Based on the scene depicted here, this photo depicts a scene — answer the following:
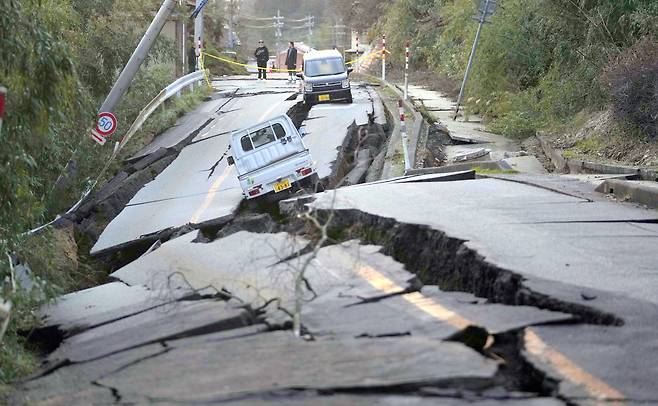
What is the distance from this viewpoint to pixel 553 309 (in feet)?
23.3

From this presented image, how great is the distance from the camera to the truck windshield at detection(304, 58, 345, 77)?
97.9 feet

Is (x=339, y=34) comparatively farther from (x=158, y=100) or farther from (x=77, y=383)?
(x=77, y=383)

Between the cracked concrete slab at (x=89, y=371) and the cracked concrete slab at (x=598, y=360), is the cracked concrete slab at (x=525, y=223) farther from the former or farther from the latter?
the cracked concrete slab at (x=89, y=371)

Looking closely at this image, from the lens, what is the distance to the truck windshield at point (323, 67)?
29.8m

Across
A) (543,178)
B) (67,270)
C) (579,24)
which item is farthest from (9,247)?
(579,24)

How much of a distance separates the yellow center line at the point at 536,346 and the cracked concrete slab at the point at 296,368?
16.4 inches

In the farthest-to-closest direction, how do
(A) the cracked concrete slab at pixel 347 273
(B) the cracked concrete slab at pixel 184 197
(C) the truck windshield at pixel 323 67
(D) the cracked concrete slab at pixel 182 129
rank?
(C) the truck windshield at pixel 323 67
(D) the cracked concrete slab at pixel 182 129
(B) the cracked concrete slab at pixel 184 197
(A) the cracked concrete slab at pixel 347 273

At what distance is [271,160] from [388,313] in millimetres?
10003

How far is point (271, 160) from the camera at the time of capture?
55.4 feet

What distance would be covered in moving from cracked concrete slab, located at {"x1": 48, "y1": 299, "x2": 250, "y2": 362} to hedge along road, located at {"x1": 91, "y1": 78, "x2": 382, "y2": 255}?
6.24 meters

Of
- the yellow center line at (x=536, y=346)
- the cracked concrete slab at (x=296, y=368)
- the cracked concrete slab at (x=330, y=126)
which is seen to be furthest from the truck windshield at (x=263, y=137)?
the cracked concrete slab at (x=296, y=368)

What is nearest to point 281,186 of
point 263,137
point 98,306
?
point 263,137

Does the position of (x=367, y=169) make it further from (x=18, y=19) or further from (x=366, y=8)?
(x=366, y=8)

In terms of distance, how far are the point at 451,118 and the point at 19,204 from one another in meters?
19.0
